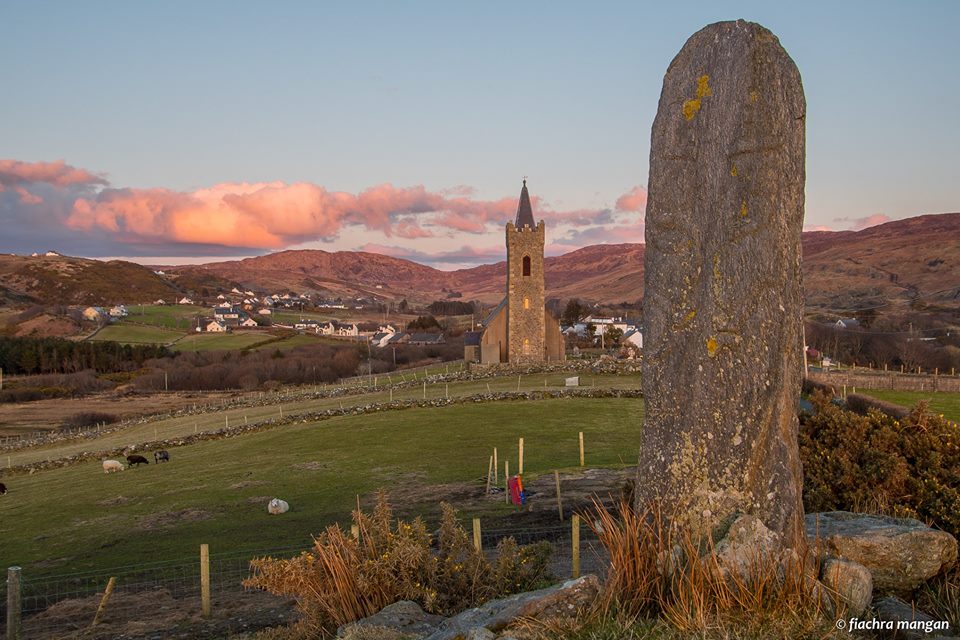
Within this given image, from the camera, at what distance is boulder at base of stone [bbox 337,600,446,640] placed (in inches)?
247

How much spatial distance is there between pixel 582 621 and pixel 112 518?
66.0 ft

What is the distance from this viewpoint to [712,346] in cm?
598

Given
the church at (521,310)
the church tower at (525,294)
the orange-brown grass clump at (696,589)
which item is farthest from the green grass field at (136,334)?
the orange-brown grass clump at (696,589)

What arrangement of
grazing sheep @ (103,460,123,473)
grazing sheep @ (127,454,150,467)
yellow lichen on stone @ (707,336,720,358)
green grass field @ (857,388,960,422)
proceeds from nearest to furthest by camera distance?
yellow lichen on stone @ (707,336,720,358) < green grass field @ (857,388,960,422) < grazing sheep @ (103,460,123,473) < grazing sheep @ (127,454,150,467)

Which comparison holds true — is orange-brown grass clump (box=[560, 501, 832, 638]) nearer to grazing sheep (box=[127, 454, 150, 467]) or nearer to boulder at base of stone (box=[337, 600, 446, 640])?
boulder at base of stone (box=[337, 600, 446, 640])

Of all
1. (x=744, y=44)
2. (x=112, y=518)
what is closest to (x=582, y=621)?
(x=744, y=44)

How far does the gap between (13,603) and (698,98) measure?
39.7 feet

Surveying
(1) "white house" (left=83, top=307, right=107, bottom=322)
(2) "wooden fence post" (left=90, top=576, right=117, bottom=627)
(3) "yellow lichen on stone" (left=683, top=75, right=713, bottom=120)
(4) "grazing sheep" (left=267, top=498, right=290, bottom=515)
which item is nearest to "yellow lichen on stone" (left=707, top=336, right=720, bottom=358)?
(3) "yellow lichen on stone" (left=683, top=75, right=713, bottom=120)

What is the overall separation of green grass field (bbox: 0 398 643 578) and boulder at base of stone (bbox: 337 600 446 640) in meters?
9.93

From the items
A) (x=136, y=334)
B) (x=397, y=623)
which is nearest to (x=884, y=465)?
(x=397, y=623)

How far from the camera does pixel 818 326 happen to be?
315 feet

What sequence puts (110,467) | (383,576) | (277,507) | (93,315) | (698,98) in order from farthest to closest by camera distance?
1. (93,315)
2. (110,467)
3. (277,507)
4. (383,576)
5. (698,98)

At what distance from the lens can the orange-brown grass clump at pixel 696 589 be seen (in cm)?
509

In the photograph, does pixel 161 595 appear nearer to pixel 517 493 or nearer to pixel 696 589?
pixel 517 493
